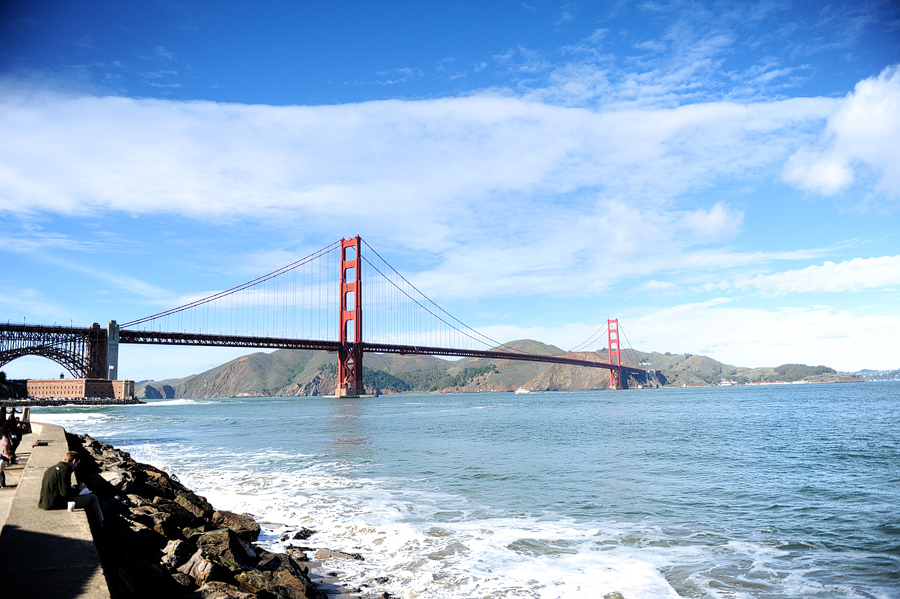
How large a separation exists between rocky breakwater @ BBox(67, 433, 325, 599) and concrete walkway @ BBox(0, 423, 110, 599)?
0.74 feet

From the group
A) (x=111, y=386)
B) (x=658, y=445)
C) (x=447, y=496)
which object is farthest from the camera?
(x=111, y=386)

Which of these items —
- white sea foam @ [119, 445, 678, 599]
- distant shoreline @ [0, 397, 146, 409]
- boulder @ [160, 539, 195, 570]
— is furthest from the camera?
distant shoreline @ [0, 397, 146, 409]

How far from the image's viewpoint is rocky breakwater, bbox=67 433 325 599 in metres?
4.93

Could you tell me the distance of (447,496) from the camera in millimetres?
11844

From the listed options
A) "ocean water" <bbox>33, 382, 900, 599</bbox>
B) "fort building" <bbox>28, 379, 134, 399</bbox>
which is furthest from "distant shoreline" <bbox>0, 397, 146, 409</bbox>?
"ocean water" <bbox>33, 382, 900, 599</bbox>

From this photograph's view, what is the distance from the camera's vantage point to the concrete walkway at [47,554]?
3.81 meters

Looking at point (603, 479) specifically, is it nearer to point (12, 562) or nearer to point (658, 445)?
point (658, 445)

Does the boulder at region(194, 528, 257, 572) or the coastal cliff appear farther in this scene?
the boulder at region(194, 528, 257, 572)

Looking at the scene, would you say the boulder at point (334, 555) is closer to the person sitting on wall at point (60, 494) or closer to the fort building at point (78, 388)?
the person sitting on wall at point (60, 494)

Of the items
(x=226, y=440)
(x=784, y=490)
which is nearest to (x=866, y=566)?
(x=784, y=490)

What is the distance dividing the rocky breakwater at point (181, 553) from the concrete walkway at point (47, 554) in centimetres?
23

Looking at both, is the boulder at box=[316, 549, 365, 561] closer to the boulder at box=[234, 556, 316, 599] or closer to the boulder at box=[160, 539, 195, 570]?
the boulder at box=[234, 556, 316, 599]

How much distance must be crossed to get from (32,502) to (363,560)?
395cm

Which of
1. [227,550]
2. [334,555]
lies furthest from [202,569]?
[334,555]
